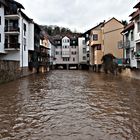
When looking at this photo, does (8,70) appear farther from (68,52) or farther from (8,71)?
(68,52)

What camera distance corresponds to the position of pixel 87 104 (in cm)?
1591

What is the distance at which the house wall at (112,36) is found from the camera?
187 ft

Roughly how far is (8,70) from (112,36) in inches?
1246

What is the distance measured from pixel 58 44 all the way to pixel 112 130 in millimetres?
96974

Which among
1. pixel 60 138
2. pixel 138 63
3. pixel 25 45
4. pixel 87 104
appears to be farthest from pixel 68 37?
pixel 60 138

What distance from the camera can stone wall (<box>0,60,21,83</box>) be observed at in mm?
28719

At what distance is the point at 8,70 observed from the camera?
31.1m

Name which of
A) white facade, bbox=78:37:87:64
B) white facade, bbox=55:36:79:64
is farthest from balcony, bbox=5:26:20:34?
white facade, bbox=55:36:79:64

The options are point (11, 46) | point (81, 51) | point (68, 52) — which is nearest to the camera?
point (11, 46)

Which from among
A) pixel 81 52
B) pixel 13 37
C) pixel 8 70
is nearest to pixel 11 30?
pixel 13 37

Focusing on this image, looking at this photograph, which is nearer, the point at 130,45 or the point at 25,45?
the point at 130,45

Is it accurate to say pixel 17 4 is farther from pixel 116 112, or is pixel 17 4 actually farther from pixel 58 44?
pixel 58 44

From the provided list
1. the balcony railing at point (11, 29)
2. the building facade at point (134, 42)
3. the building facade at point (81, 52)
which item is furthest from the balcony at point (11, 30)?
the building facade at point (81, 52)

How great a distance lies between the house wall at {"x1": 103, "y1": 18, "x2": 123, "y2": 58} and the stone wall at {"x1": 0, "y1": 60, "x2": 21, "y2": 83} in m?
26.1
